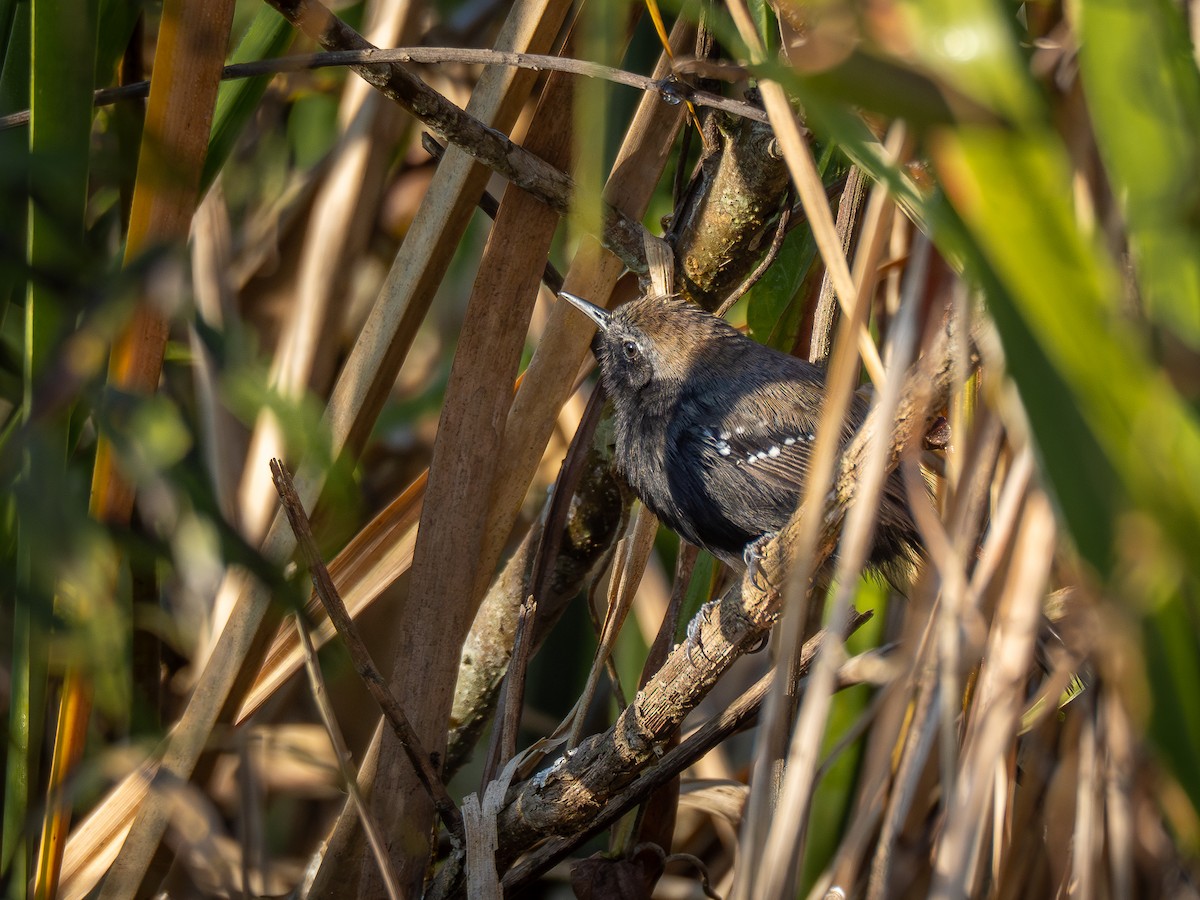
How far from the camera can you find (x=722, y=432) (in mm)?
2811

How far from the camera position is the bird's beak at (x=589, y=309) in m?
2.39

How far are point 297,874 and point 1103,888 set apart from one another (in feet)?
A: 9.08

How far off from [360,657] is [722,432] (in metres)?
1.24

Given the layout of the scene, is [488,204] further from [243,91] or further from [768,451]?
[768,451]

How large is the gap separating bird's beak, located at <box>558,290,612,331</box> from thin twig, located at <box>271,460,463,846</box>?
76 centimetres

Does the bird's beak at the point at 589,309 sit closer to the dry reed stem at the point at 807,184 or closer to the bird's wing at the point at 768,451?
the bird's wing at the point at 768,451

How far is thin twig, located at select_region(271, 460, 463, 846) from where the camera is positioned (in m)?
1.79

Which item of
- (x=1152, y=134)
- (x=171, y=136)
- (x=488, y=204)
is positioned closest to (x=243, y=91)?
(x=171, y=136)

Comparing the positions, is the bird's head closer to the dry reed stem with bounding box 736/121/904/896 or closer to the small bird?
the small bird

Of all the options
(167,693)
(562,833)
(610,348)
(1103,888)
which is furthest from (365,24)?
(1103,888)

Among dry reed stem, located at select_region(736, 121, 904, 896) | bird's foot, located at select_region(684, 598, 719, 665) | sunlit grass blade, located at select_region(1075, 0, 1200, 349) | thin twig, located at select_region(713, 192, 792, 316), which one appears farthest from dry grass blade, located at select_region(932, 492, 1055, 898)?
thin twig, located at select_region(713, 192, 792, 316)

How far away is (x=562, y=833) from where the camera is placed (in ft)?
6.75

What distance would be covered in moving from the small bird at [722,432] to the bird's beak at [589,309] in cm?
8

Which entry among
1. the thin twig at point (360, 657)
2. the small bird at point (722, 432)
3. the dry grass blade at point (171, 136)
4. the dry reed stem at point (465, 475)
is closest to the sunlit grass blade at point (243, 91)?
the dry grass blade at point (171, 136)
